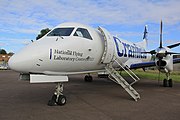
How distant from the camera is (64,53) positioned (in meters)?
7.87

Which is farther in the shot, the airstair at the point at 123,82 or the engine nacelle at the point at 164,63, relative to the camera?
the engine nacelle at the point at 164,63

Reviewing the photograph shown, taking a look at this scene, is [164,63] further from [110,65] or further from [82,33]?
[82,33]

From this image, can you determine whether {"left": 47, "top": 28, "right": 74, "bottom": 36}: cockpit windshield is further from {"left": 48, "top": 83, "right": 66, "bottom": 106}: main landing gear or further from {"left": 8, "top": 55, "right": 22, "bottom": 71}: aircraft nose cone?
{"left": 8, "top": 55, "right": 22, "bottom": 71}: aircraft nose cone

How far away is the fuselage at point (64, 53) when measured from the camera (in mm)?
7055

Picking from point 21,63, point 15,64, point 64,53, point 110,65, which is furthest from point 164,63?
point 15,64

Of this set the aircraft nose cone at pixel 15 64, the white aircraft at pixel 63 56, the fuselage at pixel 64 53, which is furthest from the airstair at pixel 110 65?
the aircraft nose cone at pixel 15 64

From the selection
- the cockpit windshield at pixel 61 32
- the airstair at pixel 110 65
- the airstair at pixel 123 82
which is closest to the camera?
the cockpit windshield at pixel 61 32

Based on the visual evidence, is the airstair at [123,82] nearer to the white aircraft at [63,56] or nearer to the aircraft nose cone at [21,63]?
the white aircraft at [63,56]

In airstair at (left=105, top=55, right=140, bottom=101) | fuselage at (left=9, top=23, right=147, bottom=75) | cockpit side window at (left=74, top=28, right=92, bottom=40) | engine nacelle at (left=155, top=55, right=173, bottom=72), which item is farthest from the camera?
engine nacelle at (left=155, top=55, right=173, bottom=72)

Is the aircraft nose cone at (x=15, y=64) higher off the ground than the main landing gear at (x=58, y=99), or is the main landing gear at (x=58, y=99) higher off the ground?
the aircraft nose cone at (x=15, y=64)

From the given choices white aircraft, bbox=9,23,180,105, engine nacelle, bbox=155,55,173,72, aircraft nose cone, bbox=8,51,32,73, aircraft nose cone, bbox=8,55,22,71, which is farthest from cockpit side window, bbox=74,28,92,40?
engine nacelle, bbox=155,55,173,72

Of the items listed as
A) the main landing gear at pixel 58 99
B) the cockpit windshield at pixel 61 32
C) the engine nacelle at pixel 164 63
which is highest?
the cockpit windshield at pixel 61 32

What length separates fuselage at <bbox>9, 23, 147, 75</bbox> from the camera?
705 cm

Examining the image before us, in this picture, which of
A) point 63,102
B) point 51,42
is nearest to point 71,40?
point 51,42
